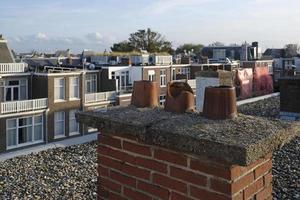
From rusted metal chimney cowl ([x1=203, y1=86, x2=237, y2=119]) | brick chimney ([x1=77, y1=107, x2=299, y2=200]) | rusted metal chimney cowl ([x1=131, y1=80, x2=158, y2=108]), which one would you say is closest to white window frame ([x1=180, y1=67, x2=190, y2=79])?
rusted metal chimney cowl ([x1=131, y1=80, x2=158, y2=108])

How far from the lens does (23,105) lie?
24781mm

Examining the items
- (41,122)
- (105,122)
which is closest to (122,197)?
(105,122)

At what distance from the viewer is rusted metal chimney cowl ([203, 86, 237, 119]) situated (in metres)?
2.28

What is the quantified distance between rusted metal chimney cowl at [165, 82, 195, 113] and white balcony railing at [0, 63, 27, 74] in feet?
82.4

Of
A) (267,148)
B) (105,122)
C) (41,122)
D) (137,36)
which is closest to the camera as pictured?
(267,148)

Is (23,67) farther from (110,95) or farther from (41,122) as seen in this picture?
(110,95)

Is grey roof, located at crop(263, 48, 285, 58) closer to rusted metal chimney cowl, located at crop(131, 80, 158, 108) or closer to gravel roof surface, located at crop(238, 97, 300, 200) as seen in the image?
gravel roof surface, located at crop(238, 97, 300, 200)

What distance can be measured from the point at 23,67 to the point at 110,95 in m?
7.11

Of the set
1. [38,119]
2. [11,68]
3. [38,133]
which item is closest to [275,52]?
[38,119]

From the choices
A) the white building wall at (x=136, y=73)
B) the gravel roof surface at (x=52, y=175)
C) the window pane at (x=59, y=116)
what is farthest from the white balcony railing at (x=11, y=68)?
the gravel roof surface at (x=52, y=175)

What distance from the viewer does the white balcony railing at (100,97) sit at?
96.2 ft

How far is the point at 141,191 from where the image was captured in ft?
7.91

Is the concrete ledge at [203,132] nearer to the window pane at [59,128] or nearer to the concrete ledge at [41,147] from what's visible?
the concrete ledge at [41,147]

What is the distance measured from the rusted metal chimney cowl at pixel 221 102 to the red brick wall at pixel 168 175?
0.34 m
